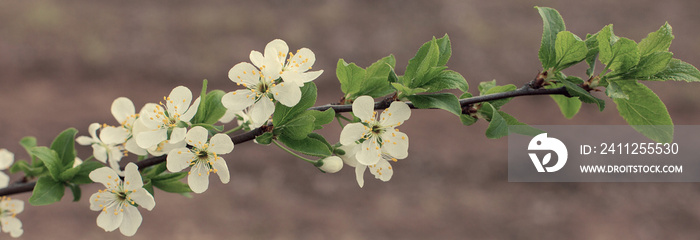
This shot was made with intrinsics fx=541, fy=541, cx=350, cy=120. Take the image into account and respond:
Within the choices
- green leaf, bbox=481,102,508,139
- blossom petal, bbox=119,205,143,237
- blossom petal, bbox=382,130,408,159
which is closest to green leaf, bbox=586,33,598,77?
green leaf, bbox=481,102,508,139

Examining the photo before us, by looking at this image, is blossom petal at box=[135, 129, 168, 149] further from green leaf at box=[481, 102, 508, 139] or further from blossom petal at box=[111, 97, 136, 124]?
green leaf at box=[481, 102, 508, 139]

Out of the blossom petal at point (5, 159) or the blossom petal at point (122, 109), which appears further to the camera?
the blossom petal at point (5, 159)

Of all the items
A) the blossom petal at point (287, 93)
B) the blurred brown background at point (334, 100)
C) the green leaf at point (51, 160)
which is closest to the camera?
the blossom petal at point (287, 93)

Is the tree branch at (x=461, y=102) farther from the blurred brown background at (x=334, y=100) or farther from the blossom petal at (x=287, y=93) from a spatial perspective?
the blurred brown background at (x=334, y=100)

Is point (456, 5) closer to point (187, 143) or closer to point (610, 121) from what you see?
point (610, 121)

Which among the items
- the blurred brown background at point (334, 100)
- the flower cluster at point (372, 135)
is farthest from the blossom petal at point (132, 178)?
the blurred brown background at point (334, 100)

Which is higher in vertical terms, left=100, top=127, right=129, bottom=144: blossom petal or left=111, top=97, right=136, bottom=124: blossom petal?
left=111, top=97, right=136, bottom=124: blossom petal
